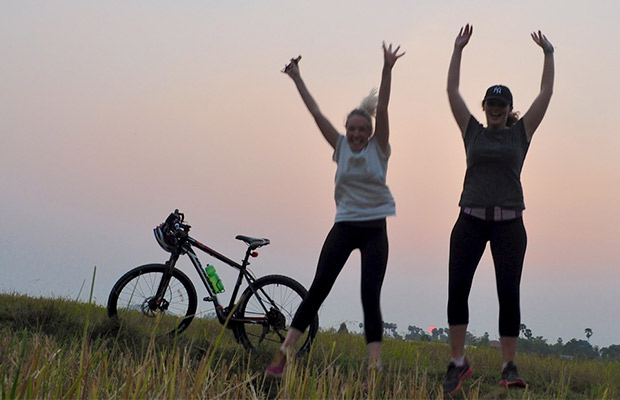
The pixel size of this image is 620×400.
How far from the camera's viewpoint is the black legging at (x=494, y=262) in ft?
17.1

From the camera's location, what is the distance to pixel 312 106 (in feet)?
18.5

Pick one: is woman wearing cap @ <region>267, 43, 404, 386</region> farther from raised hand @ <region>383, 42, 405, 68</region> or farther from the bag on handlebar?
the bag on handlebar

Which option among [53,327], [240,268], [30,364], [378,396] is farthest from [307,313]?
[53,327]

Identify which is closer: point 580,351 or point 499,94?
point 499,94

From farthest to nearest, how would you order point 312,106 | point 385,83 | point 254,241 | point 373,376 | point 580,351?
1. point 580,351
2. point 254,241
3. point 312,106
4. point 385,83
5. point 373,376

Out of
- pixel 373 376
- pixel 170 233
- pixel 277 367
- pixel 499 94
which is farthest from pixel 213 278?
pixel 373 376

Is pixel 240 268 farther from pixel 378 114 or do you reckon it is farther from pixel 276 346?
pixel 378 114

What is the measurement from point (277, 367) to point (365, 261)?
0.97 metres

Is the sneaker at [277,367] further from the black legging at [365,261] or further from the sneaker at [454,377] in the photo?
the sneaker at [454,377]

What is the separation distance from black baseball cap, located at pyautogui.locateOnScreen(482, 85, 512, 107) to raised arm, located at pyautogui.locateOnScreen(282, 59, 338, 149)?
1.15 m

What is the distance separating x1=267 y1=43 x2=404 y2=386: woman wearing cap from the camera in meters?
5.17

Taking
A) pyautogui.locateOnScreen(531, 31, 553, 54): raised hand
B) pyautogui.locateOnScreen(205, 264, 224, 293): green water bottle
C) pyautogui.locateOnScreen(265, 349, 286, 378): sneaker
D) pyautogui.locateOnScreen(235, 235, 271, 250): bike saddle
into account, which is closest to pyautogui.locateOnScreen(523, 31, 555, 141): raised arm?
pyautogui.locateOnScreen(531, 31, 553, 54): raised hand

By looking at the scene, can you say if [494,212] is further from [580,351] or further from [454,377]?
[580,351]

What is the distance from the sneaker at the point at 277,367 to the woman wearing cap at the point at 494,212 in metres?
1.17
